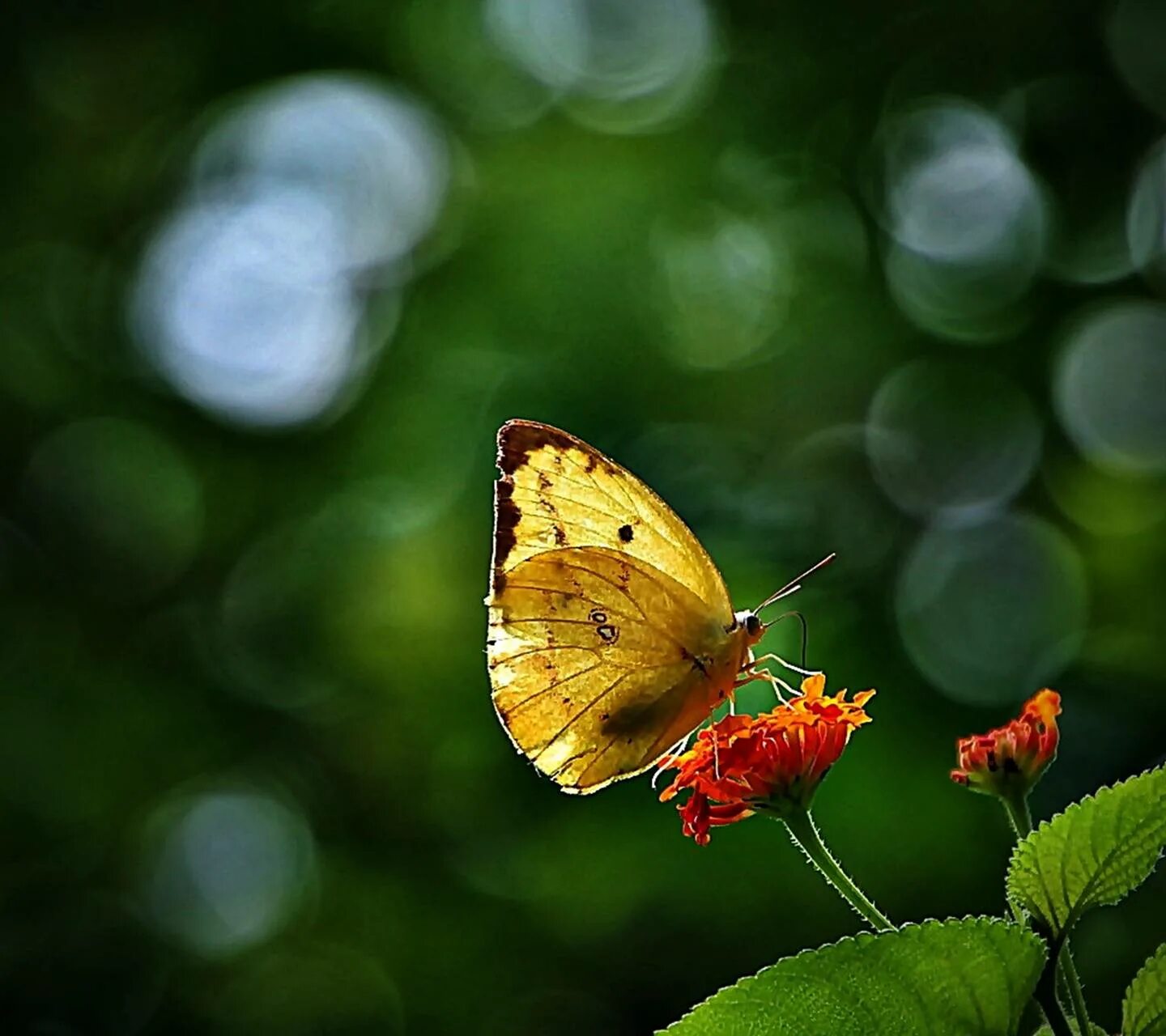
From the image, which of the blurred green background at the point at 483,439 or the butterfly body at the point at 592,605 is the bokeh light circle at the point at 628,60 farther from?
the butterfly body at the point at 592,605

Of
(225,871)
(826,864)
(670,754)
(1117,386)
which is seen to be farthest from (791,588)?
(225,871)

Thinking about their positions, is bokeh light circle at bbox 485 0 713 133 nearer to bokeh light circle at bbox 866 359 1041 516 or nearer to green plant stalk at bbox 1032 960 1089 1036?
bokeh light circle at bbox 866 359 1041 516

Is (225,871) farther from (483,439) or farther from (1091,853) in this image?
(1091,853)

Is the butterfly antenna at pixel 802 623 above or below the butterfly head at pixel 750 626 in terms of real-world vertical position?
below

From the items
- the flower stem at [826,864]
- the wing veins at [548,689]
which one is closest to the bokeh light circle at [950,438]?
the wing veins at [548,689]

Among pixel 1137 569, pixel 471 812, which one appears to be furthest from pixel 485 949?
pixel 1137 569

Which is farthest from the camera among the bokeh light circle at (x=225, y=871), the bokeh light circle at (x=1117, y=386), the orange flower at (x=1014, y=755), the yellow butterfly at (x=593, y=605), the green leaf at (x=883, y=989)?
the bokeh light circle at (x=225, y=871)

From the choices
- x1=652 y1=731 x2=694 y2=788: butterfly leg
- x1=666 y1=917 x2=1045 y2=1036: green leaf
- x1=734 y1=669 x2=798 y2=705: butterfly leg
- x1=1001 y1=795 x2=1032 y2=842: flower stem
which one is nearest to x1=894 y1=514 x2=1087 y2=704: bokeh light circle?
x1=734 y1=669 x2=798 y2=705: butterfly leg
